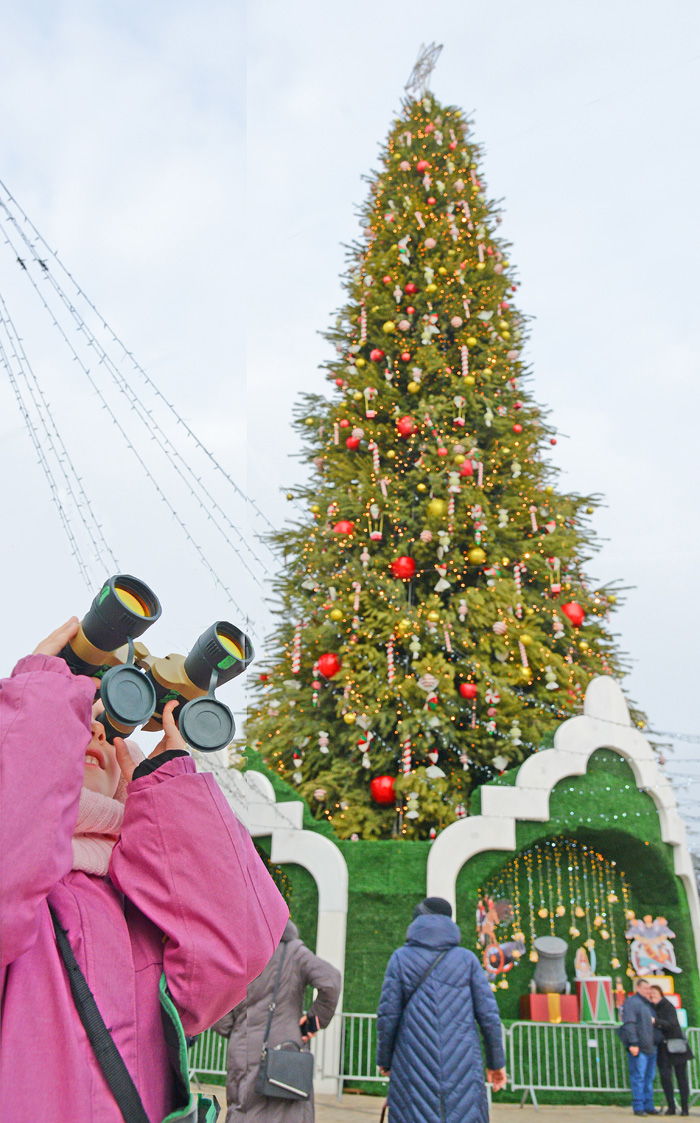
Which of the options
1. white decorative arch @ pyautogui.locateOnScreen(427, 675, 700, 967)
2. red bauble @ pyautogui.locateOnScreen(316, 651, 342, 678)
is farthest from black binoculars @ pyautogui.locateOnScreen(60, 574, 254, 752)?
red bauble @ pyautogui.locateOnScreen(316, 651, 342, 678)

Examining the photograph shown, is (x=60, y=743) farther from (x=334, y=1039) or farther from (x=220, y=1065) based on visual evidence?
(x=334, y=1039)

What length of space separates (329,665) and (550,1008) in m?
2.91

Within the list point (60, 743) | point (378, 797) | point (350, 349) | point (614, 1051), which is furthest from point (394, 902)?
point (60, 743)

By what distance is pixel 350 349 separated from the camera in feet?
26.1

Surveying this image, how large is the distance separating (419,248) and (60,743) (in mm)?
8124

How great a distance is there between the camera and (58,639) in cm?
107

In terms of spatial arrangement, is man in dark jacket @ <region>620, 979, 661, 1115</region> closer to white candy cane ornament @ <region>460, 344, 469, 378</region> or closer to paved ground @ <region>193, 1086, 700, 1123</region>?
paved ground @ <region>193, 1086, 700, 1123</region>

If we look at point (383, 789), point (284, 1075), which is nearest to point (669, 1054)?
point (383, 789)

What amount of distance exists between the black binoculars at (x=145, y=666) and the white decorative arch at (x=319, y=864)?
4.37 meters

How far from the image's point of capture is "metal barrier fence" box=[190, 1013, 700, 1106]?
5.57 m

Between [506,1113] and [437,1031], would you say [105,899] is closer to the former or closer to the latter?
[437,1031]

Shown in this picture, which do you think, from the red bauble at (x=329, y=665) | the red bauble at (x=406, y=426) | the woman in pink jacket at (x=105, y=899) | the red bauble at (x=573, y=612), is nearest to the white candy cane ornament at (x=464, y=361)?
the red bauble at (x=406, y=426)

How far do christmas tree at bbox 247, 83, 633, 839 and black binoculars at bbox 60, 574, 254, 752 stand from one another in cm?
505

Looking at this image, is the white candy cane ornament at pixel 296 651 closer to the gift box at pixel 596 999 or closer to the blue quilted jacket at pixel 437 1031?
the gift box at pixel 596 999
